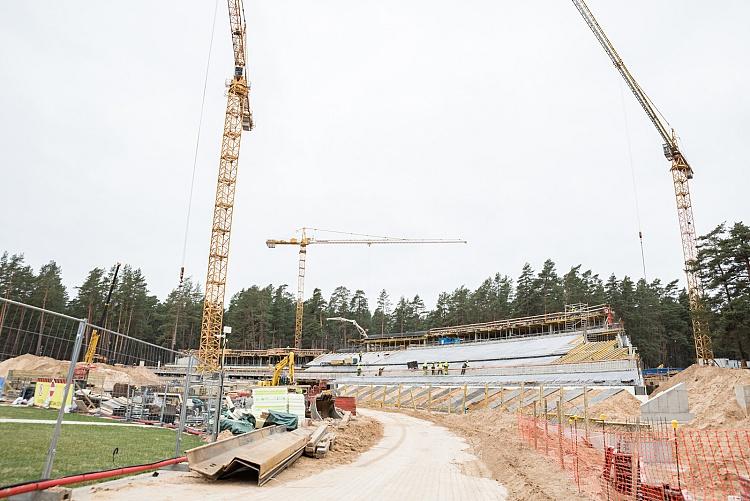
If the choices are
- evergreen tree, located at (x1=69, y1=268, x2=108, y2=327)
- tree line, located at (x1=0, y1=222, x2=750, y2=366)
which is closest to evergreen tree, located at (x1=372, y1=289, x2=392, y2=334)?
tree line, located at (x1=0, y1=222, x2=750, y2=366)

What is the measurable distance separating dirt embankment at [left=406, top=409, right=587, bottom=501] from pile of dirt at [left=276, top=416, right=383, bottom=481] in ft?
14.7

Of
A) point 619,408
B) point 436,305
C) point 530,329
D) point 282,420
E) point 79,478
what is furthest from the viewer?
point 436,305

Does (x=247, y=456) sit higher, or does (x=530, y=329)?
(x=530, y=329)

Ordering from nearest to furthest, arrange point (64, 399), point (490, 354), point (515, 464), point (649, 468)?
point (64, 399) → point (649, 468) → point (515, 464) → point (490, 354)

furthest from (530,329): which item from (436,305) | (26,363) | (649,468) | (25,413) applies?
(26,363)

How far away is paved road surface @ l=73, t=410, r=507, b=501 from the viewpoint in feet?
27.3

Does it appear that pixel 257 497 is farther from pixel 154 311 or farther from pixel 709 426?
pixel 154 311

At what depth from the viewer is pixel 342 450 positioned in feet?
53.9

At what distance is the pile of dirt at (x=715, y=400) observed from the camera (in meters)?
22.4

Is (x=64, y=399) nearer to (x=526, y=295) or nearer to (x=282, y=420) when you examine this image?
(x=282, y=420)

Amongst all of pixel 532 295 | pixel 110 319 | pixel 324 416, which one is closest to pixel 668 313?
pixel 532 295

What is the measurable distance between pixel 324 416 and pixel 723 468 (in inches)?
774

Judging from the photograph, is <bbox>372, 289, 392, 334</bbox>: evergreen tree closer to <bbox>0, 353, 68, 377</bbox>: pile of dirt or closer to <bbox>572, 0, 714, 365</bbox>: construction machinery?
<bbox>572, 0, 714, 365</bbox>: construction machinery

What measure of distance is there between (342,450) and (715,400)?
22.0 meters
